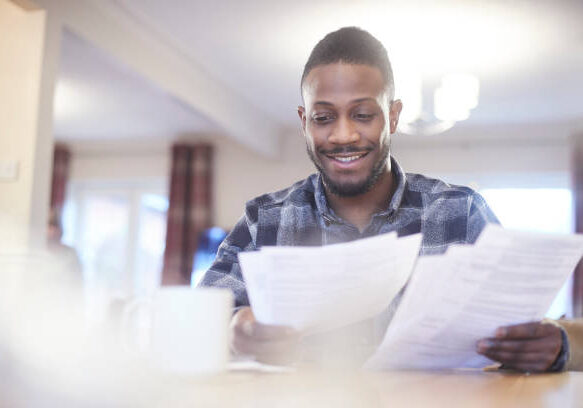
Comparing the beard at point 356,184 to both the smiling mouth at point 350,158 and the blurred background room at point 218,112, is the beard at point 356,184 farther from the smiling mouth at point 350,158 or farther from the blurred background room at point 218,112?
the blurred background room at point 218,112

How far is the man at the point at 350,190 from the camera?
1185mm

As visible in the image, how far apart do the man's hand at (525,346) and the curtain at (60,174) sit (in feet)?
20.5

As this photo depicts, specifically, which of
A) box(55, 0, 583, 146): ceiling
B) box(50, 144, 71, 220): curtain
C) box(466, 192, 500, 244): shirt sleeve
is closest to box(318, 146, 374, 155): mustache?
box(466, 192, 500, 244): shirt sleeve

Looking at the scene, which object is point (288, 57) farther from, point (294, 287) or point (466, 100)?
point (294, 287)

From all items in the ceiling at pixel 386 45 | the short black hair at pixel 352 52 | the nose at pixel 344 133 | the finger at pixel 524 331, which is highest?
the ceiling at pixel 386 45

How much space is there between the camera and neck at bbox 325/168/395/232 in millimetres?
1272

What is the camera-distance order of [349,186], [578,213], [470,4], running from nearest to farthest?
[349,186] < [470,4] < [578,213]

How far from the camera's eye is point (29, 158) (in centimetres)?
272

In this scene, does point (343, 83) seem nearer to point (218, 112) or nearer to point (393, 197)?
point (393, 197)

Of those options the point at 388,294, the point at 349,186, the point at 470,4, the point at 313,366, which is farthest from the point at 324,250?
the point at 470,4

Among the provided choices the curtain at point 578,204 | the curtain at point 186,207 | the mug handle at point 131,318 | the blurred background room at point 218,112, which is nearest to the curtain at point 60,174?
the blurred background room at point 218,112

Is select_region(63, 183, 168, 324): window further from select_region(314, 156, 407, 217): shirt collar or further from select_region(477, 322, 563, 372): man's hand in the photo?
select_region(477, 322, 563, 372): man's hand

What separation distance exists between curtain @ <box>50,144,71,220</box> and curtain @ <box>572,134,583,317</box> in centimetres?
508

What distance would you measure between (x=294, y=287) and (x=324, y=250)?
0.20 feet
